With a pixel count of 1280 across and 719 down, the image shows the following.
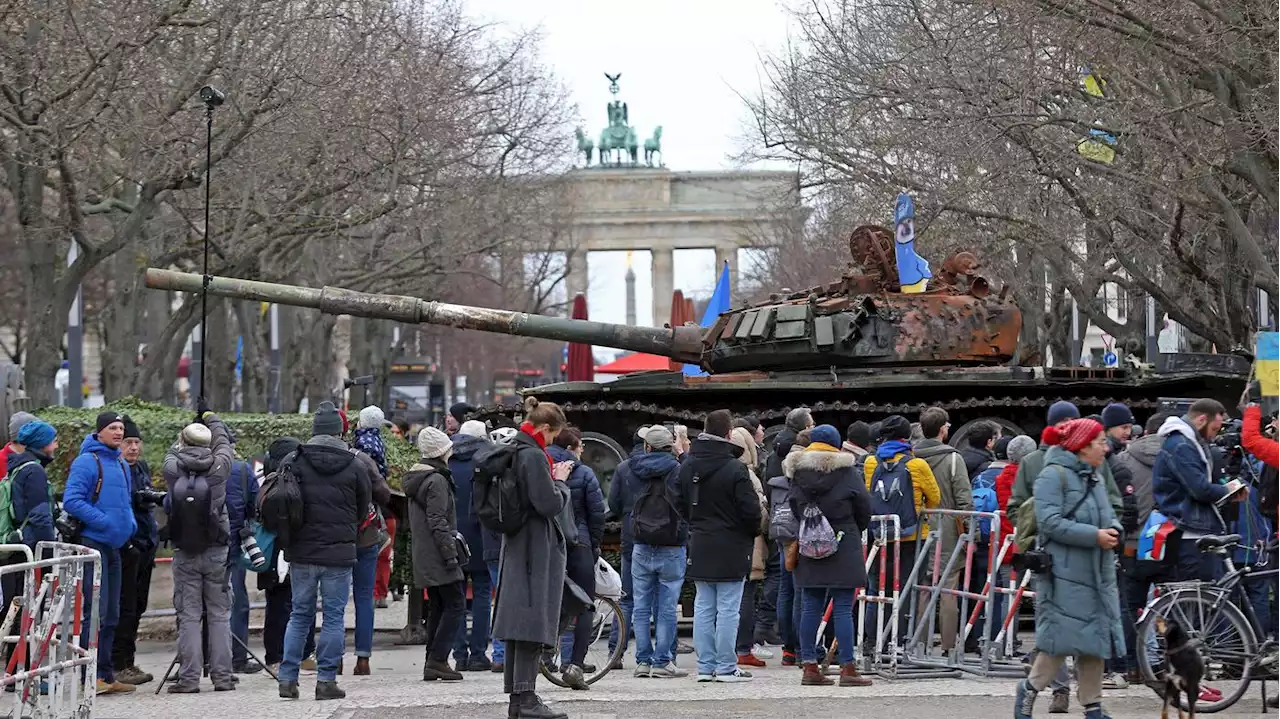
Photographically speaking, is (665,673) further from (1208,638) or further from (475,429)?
(1208,638)

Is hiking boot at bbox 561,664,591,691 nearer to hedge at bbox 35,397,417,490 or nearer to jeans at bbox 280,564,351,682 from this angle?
jeans at bbox 280,564,351,682

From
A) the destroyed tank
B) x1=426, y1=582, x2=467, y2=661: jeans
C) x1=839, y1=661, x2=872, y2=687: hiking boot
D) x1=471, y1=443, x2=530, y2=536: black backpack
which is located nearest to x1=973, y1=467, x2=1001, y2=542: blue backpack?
x1=839, y1=661, x2=872, y2=687: hiking boot

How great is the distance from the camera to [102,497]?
39.0ft

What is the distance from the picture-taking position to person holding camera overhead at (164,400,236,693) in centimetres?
1230

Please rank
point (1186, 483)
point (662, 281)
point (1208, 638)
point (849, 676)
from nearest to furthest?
point (1208, 638)
point (1186, 483)
point (849, 676)
point (662, 281)

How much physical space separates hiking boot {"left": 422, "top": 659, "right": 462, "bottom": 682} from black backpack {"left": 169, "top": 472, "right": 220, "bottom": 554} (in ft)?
5.19

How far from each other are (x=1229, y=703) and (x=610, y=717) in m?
3.27

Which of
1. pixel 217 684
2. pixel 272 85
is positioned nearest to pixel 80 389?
pixel 272 85

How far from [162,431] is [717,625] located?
22.6 feet

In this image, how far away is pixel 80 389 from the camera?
106 feet

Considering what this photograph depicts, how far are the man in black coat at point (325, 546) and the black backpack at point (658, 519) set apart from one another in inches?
67.6

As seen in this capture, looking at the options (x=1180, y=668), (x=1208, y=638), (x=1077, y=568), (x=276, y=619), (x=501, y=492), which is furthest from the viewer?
(x=276, y=619)

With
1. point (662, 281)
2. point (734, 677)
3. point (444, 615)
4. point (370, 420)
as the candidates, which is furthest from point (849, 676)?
point (662, 281)

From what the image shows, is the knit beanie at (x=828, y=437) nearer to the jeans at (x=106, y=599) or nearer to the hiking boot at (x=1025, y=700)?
the hiking boot at (x=1025, y=700)
